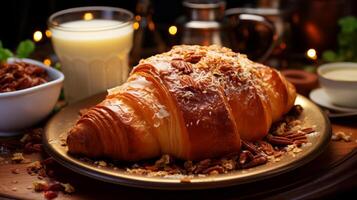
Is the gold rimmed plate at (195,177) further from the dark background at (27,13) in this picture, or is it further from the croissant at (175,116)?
the dark background at (27,13)

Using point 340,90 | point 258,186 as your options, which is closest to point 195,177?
point 258,186

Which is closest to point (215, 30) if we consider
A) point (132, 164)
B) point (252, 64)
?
point (252, 64)

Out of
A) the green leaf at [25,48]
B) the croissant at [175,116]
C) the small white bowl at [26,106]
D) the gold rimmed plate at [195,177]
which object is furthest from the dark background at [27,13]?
the croissant at [175,116]

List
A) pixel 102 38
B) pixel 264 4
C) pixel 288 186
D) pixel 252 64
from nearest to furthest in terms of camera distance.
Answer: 1. pixel 288 186
2. pixel 252 64
3. pixel 102 38
4. pixel 264 4

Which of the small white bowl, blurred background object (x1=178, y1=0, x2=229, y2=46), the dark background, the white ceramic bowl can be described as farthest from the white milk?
the dark background

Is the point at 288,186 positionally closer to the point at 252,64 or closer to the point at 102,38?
the point at 252,64

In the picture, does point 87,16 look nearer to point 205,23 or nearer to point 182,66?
point 205,23

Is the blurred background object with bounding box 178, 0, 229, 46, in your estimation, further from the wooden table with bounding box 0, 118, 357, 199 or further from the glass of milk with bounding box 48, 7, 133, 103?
the wooden table with bounding box 0, 118, 357, 199
